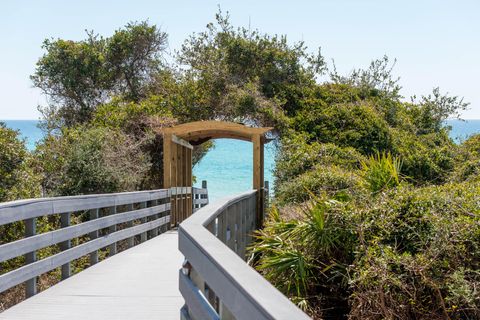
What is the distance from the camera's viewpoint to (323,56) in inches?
975

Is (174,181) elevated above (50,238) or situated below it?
above

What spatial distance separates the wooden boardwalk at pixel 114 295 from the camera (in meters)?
6.16

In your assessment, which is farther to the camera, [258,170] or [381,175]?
[258,170]

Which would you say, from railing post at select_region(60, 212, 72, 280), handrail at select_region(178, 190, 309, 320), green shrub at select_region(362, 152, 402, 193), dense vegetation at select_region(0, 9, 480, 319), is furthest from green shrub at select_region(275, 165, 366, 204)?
handrail at select_region(178, 190, 309, 320)

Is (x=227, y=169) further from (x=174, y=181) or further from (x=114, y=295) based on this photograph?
(x=114, y=295)

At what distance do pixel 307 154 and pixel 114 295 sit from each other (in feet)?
40.3

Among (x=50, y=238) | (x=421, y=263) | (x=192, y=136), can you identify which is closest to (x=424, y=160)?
(x=192, y=136)

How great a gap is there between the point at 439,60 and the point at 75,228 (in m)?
30.2

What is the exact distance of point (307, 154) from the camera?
18797 millimetres

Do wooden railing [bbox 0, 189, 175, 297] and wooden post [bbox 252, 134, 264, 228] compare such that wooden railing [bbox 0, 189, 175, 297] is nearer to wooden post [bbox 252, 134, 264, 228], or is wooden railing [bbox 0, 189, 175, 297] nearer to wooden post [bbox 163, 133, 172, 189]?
wooden post [bbox 163, 133, 172, 189]

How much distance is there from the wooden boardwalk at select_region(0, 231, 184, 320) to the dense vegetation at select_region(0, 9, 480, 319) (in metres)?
1.60

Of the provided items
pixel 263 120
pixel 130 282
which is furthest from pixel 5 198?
pixel 263 120

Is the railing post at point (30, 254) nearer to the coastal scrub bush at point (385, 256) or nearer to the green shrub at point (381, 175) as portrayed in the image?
the coastal scrub bush at point (385, 256)

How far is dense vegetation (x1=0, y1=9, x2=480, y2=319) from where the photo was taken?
7496mm
